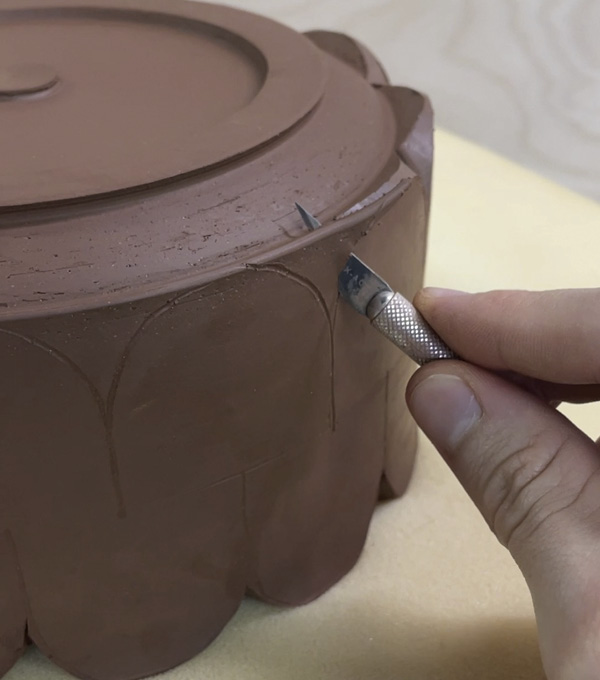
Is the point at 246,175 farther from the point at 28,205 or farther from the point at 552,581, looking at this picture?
the point at 552,581

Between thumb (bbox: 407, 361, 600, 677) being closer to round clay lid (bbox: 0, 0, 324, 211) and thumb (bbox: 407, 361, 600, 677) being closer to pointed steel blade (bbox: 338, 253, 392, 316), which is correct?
pointed steel blade (bbox: 338, 253, 392, 316)

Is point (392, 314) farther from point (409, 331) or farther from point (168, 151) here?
point (168, 151)

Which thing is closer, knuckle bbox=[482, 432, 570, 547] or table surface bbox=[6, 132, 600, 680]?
knuckle bbox=[482, 432, 570, 547]

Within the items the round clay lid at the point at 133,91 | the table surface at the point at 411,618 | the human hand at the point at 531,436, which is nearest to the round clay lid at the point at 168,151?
the round clay lid at the point at 133,91

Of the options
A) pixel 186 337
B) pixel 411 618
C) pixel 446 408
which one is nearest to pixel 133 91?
pixel 186 337

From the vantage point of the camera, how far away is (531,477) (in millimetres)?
501

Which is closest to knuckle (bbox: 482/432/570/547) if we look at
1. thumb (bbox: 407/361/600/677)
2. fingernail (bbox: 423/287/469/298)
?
thumb (bbox: 407/361/600/677)

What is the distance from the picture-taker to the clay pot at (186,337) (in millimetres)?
510

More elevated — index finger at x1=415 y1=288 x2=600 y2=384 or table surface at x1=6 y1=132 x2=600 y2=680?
index finger at x1=415 y1=288 x2=600 y2=384

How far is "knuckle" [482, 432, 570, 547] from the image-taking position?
1.63ft

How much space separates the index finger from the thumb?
0.05 feet

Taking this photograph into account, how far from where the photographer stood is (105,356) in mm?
507

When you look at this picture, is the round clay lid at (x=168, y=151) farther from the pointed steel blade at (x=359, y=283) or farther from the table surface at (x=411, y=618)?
the table surface at (x=411, y=618)

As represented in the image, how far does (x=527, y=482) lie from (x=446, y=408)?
0.07 metres
